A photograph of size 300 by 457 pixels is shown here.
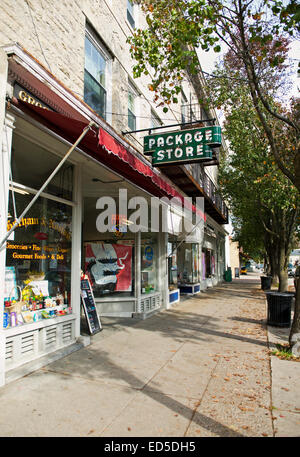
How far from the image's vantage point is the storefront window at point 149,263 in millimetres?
9711

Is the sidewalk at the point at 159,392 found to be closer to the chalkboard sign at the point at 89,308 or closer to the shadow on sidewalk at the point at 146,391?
the shadow on sidewalk at the point at 146,391

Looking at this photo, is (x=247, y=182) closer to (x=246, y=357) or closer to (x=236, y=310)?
(x=236, y=310)

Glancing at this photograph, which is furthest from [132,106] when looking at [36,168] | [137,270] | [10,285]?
[10,285]

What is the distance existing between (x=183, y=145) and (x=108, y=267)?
12.8 ft

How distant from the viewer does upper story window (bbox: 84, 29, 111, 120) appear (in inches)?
289

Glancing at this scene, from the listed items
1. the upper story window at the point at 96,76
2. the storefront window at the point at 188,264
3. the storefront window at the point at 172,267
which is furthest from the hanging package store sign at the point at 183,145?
the storefront window at the point at 188,264

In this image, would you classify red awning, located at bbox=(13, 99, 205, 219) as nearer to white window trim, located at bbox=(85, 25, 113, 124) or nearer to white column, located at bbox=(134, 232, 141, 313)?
white window trim, located at bbox=(85, 25, 113, 124)

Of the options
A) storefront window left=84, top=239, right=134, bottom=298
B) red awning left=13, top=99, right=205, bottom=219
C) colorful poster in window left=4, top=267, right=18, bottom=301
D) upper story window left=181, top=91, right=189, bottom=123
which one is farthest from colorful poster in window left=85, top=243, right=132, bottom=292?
upper story window left=181, top=91, right=189, bottom=123

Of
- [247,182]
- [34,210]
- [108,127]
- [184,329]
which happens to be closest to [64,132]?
[34,210]

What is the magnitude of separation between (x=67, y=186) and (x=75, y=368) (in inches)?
129

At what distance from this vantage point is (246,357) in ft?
18.6

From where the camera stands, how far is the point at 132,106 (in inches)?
389

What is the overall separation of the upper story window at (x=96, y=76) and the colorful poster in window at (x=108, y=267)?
3.62 m

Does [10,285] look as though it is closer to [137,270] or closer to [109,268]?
[109,268]
